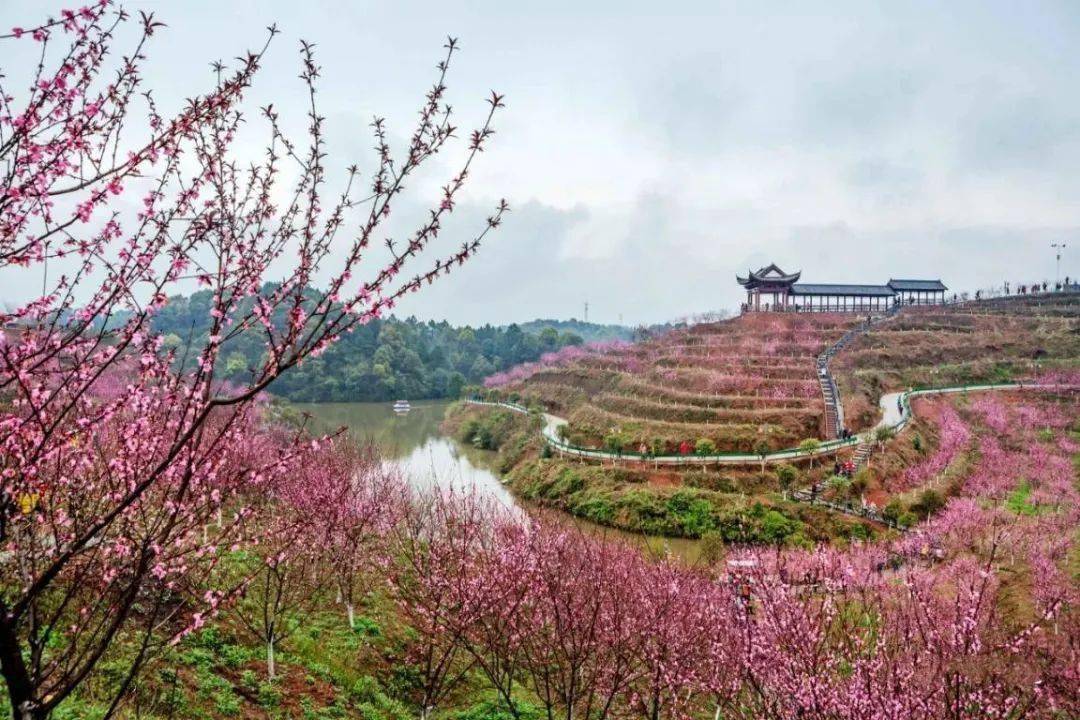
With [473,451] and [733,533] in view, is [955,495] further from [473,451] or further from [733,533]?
[473,451]

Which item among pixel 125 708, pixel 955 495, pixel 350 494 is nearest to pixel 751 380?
pixel 955 495

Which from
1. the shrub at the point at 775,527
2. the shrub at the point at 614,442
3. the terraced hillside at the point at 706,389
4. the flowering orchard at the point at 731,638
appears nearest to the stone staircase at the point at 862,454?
the terraced hillside at the point at 706,389

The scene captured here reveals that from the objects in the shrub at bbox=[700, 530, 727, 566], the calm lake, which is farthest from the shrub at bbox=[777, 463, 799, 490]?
the shrub at bbox=[700, 530, 727, 566]

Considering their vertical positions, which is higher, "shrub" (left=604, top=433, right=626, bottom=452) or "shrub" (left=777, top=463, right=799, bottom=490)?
"shrub" (left=604, top=433, right=626, bottom=452)

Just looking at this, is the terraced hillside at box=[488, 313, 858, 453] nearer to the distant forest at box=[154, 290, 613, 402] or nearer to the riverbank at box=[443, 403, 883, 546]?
the riverbank at box=[443, 403, 883, 546]

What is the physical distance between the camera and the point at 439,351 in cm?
10038

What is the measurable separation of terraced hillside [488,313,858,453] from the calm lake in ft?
24.3

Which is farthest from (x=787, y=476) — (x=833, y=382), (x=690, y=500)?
(x=833, y=382)

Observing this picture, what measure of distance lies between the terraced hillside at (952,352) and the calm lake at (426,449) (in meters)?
21.4

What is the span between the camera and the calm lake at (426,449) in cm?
2841

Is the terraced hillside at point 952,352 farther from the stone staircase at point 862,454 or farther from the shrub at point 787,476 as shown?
the shrub at point 787,476

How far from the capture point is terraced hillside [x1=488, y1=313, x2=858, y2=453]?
37.8 m

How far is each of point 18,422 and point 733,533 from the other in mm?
26966

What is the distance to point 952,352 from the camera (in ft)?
177
